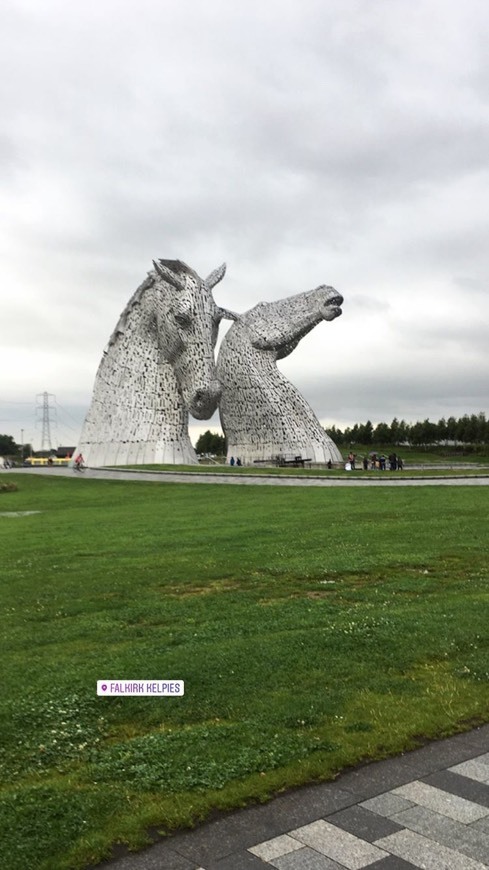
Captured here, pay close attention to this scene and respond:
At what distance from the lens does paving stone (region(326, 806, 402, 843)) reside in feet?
11.2

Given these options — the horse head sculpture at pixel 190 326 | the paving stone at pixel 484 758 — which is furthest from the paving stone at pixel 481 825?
the horse head sculpture at pixel 190 326

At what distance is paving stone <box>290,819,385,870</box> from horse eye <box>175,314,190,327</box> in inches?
1557

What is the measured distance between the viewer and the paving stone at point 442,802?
355cm

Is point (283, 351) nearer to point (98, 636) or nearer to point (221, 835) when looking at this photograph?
point (98, 636)

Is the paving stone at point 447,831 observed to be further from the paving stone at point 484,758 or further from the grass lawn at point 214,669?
the paving stone at point 484,758

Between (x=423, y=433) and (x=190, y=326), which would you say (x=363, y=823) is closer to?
(x=190, y=326)

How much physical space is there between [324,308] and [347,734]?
141 feet

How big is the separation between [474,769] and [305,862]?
4.48ft

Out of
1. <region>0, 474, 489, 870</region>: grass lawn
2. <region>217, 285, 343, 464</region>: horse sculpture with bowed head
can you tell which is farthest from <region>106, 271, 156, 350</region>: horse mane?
<region>0, 474, 489, 870</region>: grass lawn

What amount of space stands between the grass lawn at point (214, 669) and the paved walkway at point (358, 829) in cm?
14

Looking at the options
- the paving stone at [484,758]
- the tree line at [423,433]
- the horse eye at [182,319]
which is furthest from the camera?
the tree line at [423,433]

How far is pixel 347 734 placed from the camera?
4.50 metres

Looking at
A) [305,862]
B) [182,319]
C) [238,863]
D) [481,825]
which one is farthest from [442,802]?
[182,319]

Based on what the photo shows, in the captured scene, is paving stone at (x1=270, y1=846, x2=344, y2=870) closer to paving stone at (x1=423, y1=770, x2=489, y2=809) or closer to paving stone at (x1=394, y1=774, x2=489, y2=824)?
paving stone at (x1=394, y1=774, x2=489, y2=824)
